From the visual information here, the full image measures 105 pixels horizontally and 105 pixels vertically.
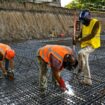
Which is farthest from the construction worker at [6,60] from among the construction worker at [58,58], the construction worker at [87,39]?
the construction worker at [87,39]

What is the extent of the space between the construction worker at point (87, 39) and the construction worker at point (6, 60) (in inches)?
55.1

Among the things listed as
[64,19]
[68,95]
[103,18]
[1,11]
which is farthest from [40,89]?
[103,18]

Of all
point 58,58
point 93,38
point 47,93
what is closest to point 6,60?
point 47,93

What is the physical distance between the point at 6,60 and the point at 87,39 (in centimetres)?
180

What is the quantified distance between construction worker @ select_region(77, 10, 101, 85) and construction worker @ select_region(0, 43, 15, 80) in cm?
140

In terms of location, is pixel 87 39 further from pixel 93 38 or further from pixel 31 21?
pixel 31 21

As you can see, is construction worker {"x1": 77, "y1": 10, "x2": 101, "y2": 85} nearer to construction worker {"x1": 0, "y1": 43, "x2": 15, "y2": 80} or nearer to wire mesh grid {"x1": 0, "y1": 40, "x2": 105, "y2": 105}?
wire mesh grid {"x1": 0, "y1": 40, "x2": 105, "y2": 105}

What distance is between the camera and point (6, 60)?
18.2 feet

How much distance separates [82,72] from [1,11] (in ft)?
26.3

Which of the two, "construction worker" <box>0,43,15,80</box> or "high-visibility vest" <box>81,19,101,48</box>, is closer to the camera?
"high-visibility vest" <box>81,19,101,48</box>

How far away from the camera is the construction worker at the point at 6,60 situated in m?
5.18

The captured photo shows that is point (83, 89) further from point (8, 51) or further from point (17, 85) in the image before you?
point (8, 51)

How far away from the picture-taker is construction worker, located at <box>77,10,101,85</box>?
4.93m

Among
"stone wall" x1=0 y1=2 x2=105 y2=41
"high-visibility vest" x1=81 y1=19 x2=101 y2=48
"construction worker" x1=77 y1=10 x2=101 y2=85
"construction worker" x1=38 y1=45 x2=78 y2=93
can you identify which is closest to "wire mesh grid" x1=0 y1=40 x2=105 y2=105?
"construction worker" x1=77 y1=10 x2=101 y2=85
